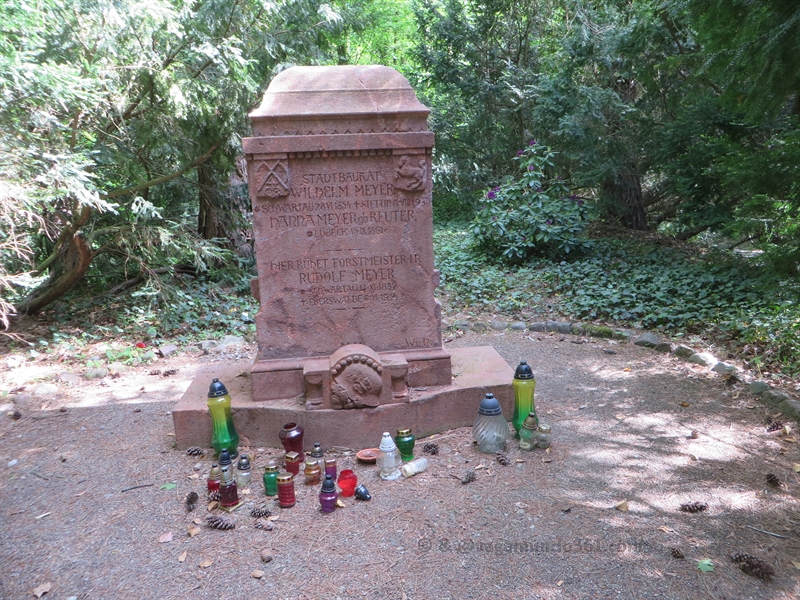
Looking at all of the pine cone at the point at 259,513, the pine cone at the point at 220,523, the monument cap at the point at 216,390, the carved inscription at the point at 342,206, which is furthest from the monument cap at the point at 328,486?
the carved inscription at the point at 342,206

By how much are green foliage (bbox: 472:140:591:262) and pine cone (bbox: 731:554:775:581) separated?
6.55m

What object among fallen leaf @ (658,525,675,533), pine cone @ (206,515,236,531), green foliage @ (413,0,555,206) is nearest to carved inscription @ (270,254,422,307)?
pine cone @ (206,515,236,531)

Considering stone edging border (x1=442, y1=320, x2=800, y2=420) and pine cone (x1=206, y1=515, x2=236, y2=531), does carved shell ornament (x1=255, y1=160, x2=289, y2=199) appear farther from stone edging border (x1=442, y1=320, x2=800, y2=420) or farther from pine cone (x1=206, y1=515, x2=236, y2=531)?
stone edging border (x1=442, y1=320, x2=800, y2=420)

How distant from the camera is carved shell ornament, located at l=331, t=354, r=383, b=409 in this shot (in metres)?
3.79

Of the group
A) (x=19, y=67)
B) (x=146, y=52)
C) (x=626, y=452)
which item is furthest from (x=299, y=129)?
(x=146, y=52)

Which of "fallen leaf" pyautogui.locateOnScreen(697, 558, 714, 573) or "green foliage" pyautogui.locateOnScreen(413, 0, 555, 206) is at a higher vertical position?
"green foliage" pyautogui.locateOnScreen(413, 0, 555, 206)

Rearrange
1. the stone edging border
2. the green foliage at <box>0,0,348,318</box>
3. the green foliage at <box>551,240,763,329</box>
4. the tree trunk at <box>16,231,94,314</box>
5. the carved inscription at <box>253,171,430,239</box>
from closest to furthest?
the carved inscription at <box>253,171,430,239</box> < the stone edging border < the green foliage at <box>0,0,348,318</box> < the green foliage at <box>551,240,763,329</box> < the tree trunk at <box>16,231,94,314</box>

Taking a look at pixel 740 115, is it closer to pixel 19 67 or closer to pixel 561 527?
pixel 561 527

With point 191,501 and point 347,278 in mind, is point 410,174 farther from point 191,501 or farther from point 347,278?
point 191,501

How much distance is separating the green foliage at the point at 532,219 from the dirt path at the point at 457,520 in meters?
4.69


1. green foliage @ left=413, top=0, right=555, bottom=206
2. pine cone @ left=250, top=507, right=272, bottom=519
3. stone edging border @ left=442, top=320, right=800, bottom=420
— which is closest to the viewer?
pine cone @ left=250, top=507, right=272, bottom=519

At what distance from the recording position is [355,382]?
3.79 metres

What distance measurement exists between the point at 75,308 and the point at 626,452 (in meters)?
6.78

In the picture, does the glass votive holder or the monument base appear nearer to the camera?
the glass votive holder
